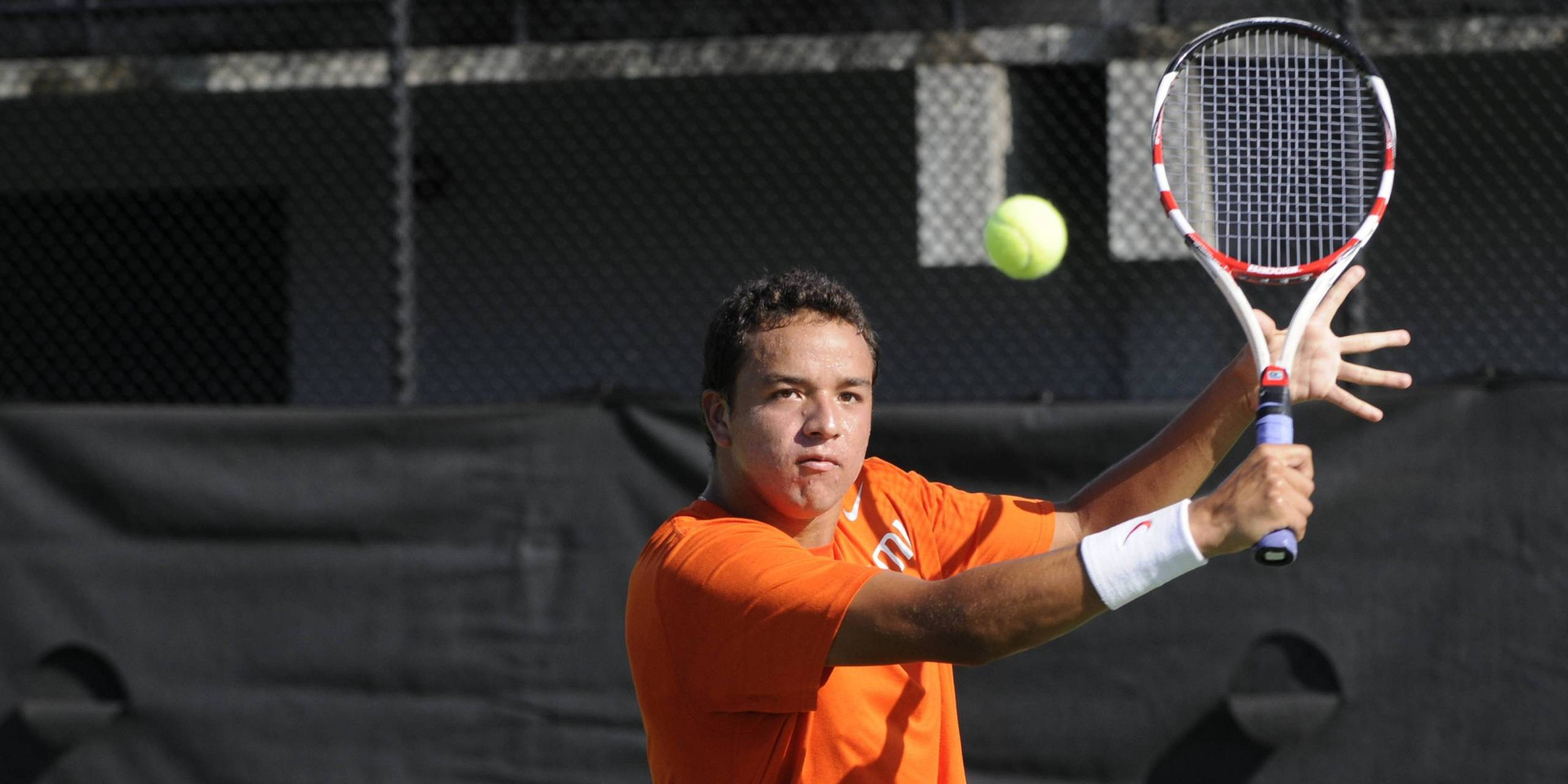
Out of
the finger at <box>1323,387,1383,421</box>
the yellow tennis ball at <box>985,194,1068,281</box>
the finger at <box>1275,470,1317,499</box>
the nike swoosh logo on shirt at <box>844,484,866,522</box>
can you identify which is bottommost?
the nike swoosh logo on shirt at <box>844,484,866,522</box>

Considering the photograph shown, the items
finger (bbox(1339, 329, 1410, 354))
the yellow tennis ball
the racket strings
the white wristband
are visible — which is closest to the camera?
the white wristband

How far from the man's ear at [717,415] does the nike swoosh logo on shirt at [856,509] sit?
30cm

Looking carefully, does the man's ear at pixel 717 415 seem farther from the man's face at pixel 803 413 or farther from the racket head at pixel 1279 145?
the racket head at pixel 1279 145

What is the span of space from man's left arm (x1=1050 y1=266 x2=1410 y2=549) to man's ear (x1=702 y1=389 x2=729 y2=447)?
2.35 ft

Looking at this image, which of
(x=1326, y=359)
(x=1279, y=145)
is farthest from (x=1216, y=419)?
(x=1279, y=145)

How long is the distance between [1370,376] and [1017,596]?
3.27 ft

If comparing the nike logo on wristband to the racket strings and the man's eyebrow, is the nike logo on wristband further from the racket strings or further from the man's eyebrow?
the racket strings

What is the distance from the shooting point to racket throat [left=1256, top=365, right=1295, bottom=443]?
2.24 m

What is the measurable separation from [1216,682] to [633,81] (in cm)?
402

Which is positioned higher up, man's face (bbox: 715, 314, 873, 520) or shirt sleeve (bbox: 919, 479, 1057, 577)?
man's face (bbox: 715, 314, 873, 520)

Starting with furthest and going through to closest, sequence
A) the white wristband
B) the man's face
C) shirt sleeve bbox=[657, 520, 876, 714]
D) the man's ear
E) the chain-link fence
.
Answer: the chain-link fence, the man's ear, the man's face, shirt sleeve bbox=[657, 520, 876, 714], the white wristband


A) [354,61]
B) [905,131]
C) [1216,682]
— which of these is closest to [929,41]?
[905,131]

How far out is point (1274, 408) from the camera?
2.32 metres

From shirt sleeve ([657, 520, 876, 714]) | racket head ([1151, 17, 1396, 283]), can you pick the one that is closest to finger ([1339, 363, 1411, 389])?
racket head ([1151, 17, 1396, 283])
